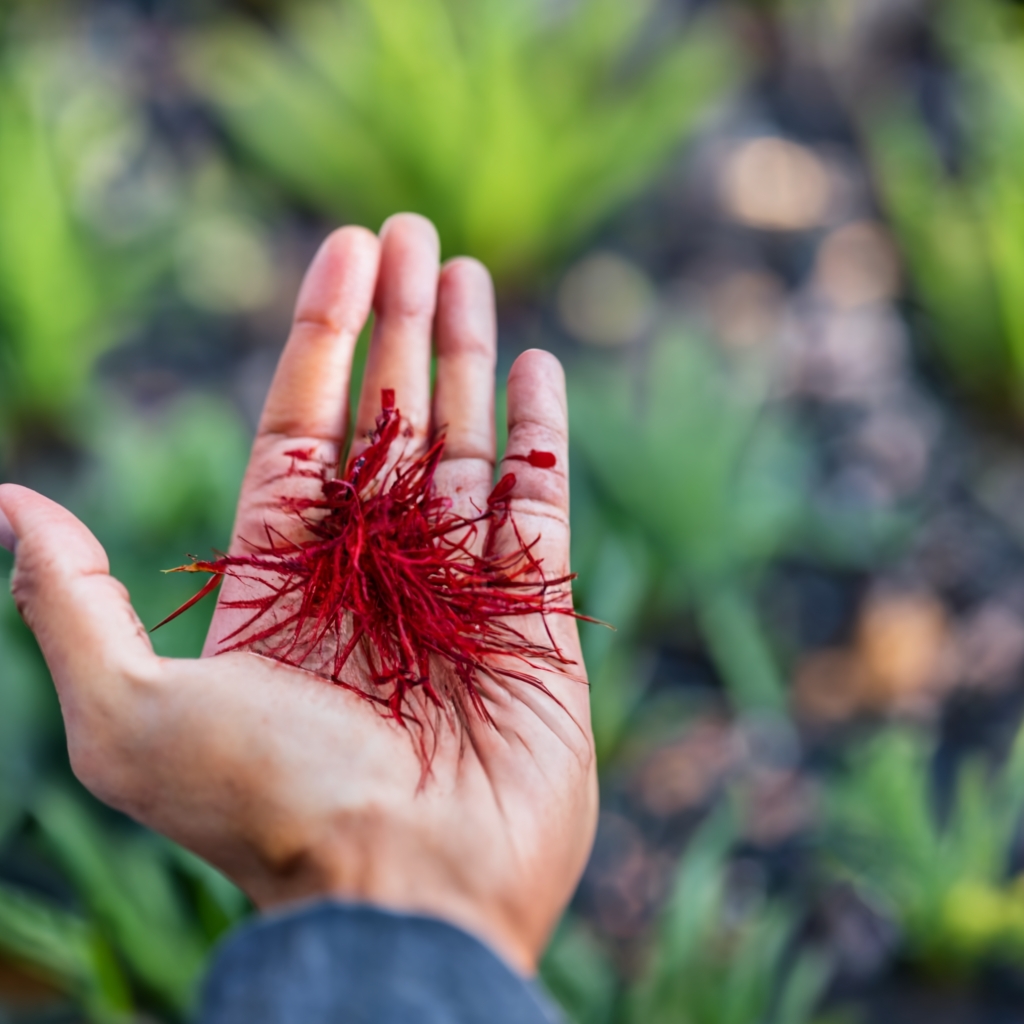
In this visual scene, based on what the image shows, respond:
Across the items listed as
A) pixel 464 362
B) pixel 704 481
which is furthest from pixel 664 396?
pixel 464 362

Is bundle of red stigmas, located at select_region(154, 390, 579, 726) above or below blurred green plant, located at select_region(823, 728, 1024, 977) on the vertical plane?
above

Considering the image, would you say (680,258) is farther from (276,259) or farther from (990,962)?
(990,962)

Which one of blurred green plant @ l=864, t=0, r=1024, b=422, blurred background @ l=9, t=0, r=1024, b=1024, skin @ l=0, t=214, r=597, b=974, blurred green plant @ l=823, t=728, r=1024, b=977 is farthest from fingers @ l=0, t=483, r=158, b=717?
blurred green plant @ l=864, t=0, r=1024, b=422

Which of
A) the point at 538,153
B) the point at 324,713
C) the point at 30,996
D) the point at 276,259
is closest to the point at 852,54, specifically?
the point at 538,153

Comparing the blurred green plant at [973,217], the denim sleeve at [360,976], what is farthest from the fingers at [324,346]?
the blurred green plant at [973,217]

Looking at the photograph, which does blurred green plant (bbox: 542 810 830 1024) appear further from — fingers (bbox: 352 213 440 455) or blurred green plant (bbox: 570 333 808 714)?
fingers (bbox: 352 213 440 455)

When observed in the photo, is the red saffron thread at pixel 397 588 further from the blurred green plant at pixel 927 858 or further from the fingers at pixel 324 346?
the blurred green plant at pixel 927 858

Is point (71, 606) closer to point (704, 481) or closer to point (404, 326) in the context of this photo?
point (404, 326)
